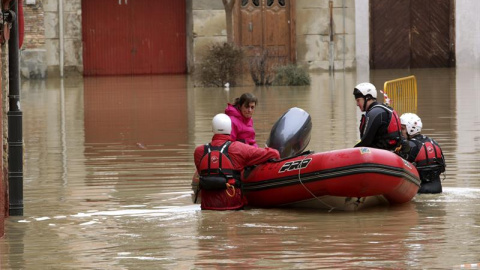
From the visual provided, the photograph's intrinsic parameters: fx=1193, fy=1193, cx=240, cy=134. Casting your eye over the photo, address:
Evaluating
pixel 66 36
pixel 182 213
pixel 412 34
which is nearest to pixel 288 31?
pixel 412 34

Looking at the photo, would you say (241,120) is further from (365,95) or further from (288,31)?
(288,31)

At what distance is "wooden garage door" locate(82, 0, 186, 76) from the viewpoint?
37750 millimetres

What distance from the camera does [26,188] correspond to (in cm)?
1324

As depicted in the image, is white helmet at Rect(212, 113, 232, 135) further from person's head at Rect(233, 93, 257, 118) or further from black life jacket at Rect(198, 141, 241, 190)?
person's head at Rect(233, 93, 257, 118)

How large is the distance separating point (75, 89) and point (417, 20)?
506 inches

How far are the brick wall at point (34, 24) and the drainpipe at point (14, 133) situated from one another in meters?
24.8

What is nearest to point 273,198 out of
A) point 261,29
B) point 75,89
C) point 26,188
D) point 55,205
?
point 55,205

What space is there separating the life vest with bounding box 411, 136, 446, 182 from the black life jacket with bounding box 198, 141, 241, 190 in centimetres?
197

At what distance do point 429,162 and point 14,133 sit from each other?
422cm

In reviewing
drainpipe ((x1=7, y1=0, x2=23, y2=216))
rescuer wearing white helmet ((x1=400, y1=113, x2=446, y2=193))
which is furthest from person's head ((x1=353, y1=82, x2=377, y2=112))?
drainpipe ((x1=7, y1=0, x2=23, y2=216))

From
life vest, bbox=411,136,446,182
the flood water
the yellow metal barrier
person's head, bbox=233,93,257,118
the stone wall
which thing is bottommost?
the flood water

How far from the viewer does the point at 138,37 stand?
38.2 metres

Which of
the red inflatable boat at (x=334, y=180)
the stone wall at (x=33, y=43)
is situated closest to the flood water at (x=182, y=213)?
the red inflatable boat at (x=334, y=180)

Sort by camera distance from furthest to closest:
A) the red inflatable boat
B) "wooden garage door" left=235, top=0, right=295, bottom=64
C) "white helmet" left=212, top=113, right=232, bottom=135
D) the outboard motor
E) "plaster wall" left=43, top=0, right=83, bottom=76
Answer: "wooden garage door" left=235, top=0, right=295, bottom=64
"plaster wall" left=43, top=0, right=83, bottom=76
the outboard motor
"white helmet" left=212, top=113, right=232, bottom=135
the red inflatable boat
